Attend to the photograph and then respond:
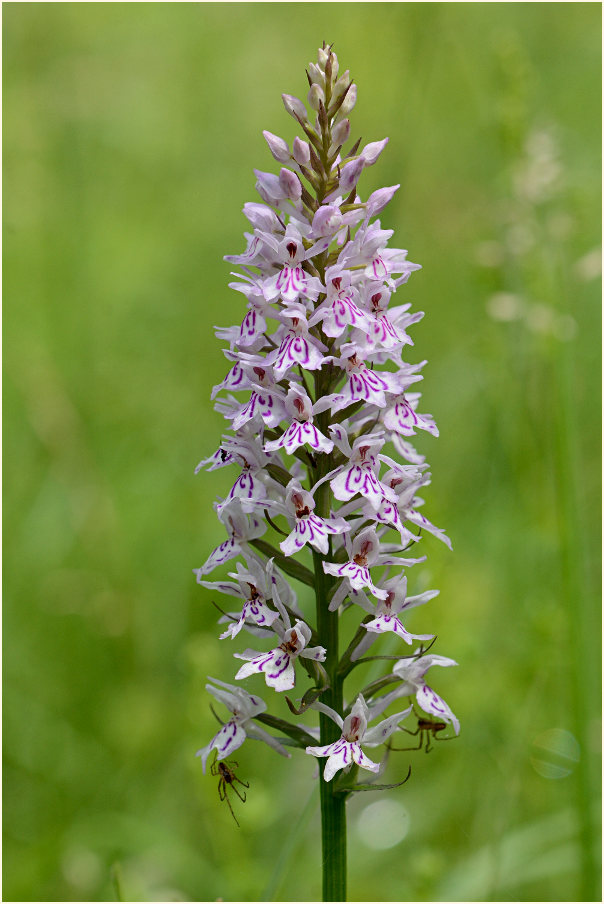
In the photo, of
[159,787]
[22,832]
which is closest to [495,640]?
[159,787]

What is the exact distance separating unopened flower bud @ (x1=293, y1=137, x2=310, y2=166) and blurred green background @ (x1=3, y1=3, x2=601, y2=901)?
4.29 feet

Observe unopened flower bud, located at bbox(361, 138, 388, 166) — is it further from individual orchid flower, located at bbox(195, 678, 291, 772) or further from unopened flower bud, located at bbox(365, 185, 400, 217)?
individual orchid flower, located at bbox(195, 678, 291, 772)

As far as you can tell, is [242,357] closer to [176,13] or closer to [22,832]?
[22,832]

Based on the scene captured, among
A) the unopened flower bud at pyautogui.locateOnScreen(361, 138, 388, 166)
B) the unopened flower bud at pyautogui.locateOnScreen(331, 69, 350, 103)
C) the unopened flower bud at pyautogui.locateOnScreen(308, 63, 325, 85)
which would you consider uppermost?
the unopened flower bud at pyautogui.locateOnScreen(308, 63, 325, 85)

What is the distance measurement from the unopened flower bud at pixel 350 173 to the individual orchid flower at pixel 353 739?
137cm

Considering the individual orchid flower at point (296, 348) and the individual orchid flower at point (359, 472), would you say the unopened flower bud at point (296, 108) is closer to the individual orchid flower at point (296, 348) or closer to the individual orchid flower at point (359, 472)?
the individual orchid flower at point (296, 348)

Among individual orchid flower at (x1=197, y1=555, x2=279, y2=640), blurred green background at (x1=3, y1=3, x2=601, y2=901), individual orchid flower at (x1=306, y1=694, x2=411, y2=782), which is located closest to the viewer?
individual orchid flower at (x1=306, y1=694, x2=411, y2=782)

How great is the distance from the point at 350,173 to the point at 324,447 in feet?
2.47

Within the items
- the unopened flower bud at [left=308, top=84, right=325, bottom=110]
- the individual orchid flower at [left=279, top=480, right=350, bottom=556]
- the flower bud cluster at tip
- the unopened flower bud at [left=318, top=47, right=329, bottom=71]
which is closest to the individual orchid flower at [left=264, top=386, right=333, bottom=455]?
the flower bud cluster at tip

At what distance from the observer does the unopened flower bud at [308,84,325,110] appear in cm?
240

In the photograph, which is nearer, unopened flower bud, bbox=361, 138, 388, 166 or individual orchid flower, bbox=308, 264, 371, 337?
individual orchid flower, bbox=308, 264, 371, 337

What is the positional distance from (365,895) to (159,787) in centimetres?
123

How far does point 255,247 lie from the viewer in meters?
2.46

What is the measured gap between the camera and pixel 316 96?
7.86 ft
